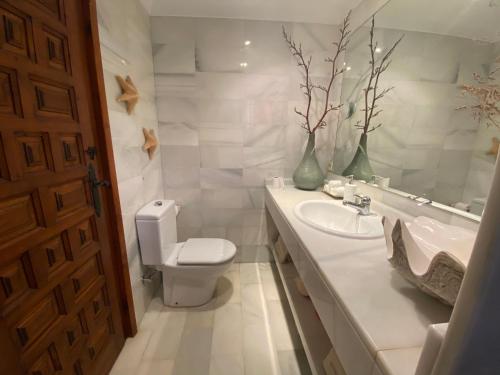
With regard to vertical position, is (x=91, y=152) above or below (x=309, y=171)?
above

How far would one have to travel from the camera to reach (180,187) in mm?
1838

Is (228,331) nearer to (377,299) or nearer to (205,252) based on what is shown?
(205,252)

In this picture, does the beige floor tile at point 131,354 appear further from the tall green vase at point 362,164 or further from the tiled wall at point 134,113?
the tall green vase at point 362,164

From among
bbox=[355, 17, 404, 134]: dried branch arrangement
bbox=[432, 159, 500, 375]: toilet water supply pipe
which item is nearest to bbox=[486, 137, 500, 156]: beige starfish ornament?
bbox=[355, 17, 404, 134]: dried branch arrangement

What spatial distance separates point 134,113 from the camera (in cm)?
129

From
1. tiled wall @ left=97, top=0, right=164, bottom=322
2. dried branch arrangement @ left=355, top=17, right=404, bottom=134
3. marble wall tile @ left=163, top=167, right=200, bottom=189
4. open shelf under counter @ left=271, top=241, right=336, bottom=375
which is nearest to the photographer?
open shelf under counter @ left=271, top=241, right=336, bottom=375

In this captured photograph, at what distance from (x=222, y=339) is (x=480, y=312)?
1437 millimetres

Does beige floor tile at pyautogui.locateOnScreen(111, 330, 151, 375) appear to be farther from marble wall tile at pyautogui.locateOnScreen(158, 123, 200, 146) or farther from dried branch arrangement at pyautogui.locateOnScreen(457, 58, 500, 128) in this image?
dried branch arrangement at pyautogui.locateOnScreen(457, 58, 500, 128)

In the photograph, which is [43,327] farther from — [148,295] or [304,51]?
[304,51]

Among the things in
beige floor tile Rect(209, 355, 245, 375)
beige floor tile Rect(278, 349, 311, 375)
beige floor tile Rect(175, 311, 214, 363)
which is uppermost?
beige floor tile Rect(175, 311, 214, 363)

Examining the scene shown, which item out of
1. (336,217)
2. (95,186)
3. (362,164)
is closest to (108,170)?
(95,186)

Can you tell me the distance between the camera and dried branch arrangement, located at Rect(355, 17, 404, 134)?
1.20m

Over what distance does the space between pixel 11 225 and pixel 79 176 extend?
0.32 meters

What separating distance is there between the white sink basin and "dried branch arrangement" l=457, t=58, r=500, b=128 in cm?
56
